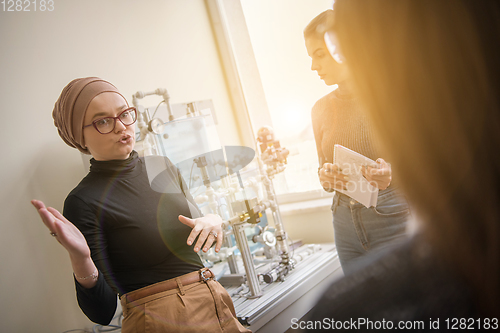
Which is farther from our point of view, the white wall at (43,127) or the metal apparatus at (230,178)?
the metal apparatus at (230,178)

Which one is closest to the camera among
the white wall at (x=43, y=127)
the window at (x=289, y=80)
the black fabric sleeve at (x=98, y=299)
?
the black fabric sleeve at (x=98, y=299)

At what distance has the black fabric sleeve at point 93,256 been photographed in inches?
30.9

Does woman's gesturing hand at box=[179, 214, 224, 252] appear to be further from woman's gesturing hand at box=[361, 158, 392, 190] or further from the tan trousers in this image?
woman's gesturing hand at box=[361, 158, 392, 190]

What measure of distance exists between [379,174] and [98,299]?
84cm

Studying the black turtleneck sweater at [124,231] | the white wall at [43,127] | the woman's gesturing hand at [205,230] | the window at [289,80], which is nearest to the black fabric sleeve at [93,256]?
the black turtleneck sweater at [124,231]

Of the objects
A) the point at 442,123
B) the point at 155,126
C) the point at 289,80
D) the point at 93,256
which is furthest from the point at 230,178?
the point at 442,123

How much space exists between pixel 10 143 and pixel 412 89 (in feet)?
5.00

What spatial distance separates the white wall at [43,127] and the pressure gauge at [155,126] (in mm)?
373

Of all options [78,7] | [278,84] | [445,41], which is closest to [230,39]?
[278,84]

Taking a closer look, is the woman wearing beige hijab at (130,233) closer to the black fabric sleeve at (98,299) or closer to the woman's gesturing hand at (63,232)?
the black fabric sleeve at (98,299)

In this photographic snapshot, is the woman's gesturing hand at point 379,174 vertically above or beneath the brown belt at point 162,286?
above

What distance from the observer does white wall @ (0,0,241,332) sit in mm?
1274

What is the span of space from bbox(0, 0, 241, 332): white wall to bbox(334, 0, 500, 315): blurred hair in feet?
4.86

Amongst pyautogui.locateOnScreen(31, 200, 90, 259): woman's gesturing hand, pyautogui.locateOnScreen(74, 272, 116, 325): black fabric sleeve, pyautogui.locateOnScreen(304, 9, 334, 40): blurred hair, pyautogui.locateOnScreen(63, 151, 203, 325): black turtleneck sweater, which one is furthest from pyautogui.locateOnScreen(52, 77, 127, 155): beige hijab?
pyautogui.locateOnScreen(304, 9, 334, 40): blurred hair
